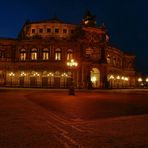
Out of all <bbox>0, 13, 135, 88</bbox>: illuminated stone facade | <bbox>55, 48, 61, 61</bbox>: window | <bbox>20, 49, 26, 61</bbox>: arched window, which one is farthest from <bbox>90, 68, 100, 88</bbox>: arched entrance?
<bbox>20, 49, 26, 61</bbox>: arched window

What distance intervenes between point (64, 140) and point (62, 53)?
57.7 m

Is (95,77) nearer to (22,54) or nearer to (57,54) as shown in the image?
(57,54)

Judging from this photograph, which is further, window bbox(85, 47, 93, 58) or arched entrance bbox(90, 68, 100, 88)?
arched entrance bbox(90, 68, 100, 88)

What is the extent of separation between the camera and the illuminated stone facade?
63.3 metres

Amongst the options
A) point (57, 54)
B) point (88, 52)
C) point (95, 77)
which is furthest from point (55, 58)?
point (95, 77)

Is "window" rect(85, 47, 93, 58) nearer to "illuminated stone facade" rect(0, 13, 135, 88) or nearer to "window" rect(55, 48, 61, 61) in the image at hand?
"illuminated stone facade" rect(0, 13, 135, 88)

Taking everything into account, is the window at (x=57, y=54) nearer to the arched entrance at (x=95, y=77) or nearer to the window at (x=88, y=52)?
the window at (x=88, y=52)

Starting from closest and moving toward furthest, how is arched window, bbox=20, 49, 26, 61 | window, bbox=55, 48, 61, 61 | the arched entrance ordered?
window, bbox=55, 48, 61, 61 < arched window, bbox=20, 49, 26, 61 < the arched entrance

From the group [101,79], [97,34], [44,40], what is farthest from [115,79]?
[44,40]

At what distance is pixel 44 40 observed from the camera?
6531 centimetres

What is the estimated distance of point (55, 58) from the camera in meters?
65.1

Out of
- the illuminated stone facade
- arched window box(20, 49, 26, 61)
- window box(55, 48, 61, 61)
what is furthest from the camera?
arched window box(20, 49, 26, 61)

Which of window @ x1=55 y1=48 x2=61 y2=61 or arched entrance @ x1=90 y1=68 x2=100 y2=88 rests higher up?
window @ x1=55 y1=48 x2=61 y2=61

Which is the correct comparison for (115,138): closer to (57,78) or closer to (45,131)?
(45,131)
